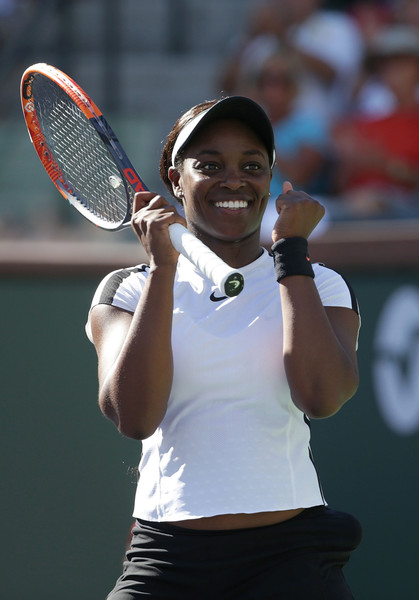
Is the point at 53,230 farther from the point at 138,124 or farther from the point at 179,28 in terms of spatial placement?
the point at 179,28

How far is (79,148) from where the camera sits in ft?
9.38

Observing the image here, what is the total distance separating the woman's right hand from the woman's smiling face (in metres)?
0.11

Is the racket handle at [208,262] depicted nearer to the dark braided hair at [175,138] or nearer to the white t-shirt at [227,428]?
the white t-shirt at [227,428]

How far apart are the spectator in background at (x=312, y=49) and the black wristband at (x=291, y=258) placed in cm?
427

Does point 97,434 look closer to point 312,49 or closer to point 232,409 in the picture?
point 232,409

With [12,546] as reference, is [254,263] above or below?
above

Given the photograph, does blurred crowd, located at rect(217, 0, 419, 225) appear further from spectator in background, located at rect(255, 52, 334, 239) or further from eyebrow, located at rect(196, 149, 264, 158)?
eyebrow, located at rect(196, 149, 264, 158)

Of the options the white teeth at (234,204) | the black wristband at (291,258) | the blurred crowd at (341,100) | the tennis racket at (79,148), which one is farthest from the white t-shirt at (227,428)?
the blurred crowd at (341,100)

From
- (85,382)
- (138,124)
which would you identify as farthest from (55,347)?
(138,124)

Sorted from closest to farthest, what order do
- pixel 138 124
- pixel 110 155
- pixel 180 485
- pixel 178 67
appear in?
pixel 180 485 < pixel 110 155 < pixel 138 124 < pixel 178 67

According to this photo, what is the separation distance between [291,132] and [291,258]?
3.99m

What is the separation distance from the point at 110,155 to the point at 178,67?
5.84m

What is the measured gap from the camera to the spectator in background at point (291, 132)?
5949 mm

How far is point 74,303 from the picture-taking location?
439 cm
